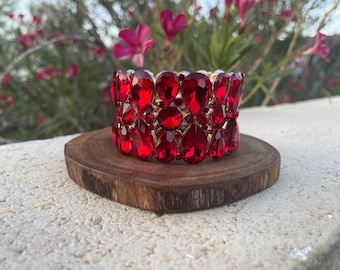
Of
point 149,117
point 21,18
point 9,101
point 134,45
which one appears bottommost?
point 9,101

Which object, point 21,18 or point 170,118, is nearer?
point 170,118

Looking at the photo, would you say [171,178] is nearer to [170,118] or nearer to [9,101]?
[170,118]

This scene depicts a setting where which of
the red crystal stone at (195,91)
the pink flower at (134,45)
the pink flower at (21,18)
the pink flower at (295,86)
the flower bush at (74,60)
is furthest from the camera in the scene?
the pink flower at (295,86)

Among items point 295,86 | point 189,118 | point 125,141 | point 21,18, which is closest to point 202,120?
point 189,118

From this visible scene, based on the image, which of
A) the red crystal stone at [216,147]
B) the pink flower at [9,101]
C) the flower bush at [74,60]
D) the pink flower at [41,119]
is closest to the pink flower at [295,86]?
the flower bush at [74,60]

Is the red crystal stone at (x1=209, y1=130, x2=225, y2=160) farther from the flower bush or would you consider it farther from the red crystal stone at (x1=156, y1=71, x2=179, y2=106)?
the flower bush

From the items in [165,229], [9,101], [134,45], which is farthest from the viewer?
[9,101]

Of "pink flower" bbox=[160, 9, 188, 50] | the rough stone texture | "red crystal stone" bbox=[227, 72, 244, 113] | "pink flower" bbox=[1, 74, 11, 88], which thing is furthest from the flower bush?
the rough stone texture

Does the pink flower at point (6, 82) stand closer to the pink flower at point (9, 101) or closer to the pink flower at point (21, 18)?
the pink flower at point (9, 101)
